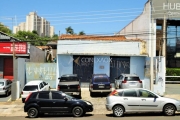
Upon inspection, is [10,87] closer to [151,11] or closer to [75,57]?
[75,57]

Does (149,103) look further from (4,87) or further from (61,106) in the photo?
(4,87)

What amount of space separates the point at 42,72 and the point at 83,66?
4018mm

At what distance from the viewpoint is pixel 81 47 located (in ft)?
82.6

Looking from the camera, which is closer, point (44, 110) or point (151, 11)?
point (44, 110)

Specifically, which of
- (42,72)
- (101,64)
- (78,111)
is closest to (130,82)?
(101,64)

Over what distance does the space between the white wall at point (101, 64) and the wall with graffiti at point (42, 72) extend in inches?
161

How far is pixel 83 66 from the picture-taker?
25.2 meters

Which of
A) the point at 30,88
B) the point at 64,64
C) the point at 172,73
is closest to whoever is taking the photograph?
the point at 30,88

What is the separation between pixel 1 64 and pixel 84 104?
605 inches

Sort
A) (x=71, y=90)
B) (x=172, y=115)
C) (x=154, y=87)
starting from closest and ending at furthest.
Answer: (x=172, y=115) → (x=71, y=90) → (x=154, y=87)

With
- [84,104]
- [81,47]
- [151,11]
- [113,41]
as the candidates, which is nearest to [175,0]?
[151,11]

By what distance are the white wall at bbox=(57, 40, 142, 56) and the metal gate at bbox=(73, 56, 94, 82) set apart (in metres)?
0.58

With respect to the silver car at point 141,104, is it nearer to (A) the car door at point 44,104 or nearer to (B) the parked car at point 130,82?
(A) the car door at point 44,104

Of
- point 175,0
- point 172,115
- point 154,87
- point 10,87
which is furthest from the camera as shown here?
point 175,0
